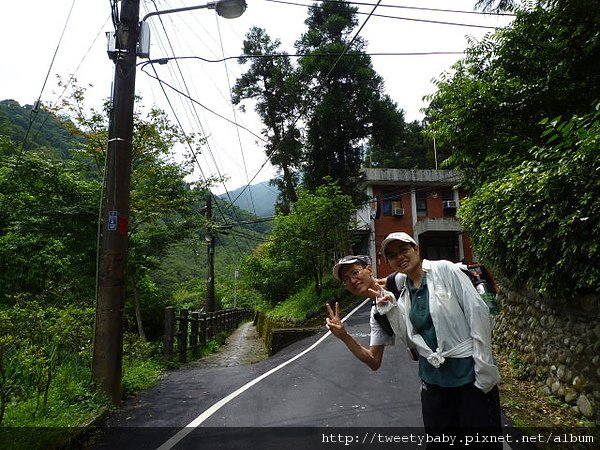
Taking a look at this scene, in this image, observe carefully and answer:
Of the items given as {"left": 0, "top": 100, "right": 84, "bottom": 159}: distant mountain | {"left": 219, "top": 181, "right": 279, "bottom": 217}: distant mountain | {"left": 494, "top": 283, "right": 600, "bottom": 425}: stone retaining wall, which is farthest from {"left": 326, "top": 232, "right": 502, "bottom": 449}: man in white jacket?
{"left": 219, "top": 181, "right": 279, "bottom": 217}: distant mountain

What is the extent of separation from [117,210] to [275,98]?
20970 mm

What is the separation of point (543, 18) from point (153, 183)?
10.6 m

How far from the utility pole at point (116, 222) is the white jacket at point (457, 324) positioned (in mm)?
4780

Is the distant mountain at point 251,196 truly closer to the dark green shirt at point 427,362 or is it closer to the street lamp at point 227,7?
the street lamp at point 227,7

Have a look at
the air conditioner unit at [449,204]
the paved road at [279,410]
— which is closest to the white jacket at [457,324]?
the paved road at [279,410]

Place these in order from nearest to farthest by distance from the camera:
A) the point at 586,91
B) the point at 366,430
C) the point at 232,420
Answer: the point at 366,430 → the point at 232,420 → the point at 586,91

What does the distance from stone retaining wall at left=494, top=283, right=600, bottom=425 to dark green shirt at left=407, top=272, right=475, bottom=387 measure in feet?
10.1

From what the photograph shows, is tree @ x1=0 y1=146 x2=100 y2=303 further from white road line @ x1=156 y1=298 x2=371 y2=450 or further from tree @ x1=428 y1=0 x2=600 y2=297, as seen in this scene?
tree @ x1=428 y1=0 x2=600 y2=297

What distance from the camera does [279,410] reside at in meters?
5.00

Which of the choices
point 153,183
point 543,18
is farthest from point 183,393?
point 543,18

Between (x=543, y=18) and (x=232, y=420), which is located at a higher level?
(x=543, y=18)

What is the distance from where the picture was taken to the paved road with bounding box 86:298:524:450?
405 centimetres

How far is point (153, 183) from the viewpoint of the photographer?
456 inches

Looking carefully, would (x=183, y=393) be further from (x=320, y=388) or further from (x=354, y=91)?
(x=354, y=91)
